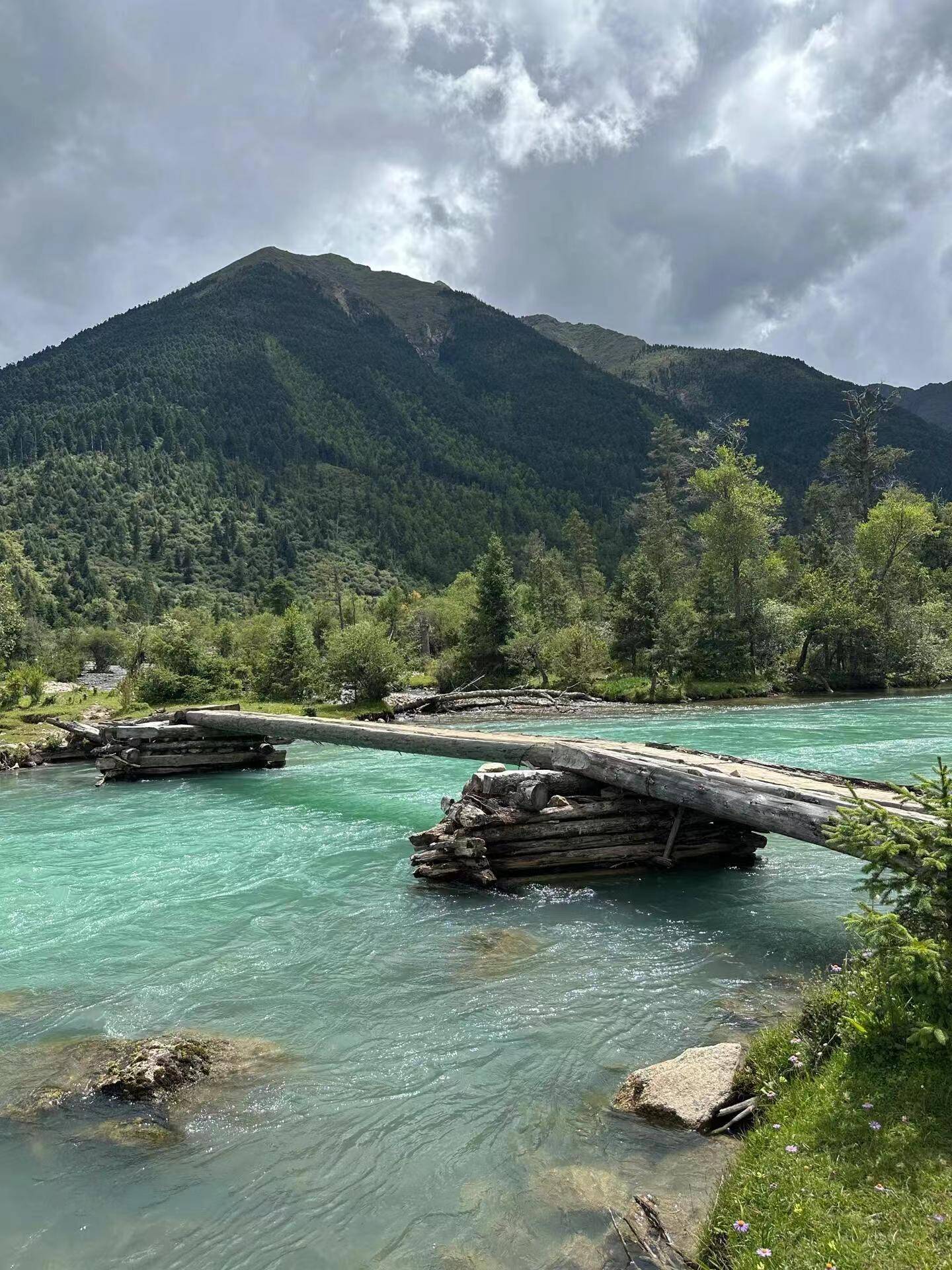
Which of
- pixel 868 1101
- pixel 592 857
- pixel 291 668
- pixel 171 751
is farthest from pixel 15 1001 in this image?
pixel 291 668

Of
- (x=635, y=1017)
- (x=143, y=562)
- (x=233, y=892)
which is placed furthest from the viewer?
(x=143, y=562)

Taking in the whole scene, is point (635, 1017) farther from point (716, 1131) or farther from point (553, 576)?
point (553, 576)

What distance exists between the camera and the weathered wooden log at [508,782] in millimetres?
11914

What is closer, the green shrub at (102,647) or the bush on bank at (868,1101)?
the bush on bank at (868,1101)

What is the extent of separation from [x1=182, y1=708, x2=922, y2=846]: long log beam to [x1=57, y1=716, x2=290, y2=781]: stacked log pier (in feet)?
29.0

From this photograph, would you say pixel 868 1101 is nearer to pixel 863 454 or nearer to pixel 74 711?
pixel 74 711

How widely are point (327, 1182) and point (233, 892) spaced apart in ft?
23.8

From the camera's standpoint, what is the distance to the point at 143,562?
6403 inches

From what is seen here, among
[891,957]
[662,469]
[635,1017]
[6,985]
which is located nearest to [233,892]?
[6,985]

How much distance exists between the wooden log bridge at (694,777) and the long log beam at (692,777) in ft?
0.04

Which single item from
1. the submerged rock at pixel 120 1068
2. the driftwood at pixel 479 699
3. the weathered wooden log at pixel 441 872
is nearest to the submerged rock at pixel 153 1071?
the submerged rock at pixel 120 1068

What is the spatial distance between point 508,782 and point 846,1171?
7.78m

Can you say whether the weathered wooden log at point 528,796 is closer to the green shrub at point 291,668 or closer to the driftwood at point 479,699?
the driftwood at point 479,699

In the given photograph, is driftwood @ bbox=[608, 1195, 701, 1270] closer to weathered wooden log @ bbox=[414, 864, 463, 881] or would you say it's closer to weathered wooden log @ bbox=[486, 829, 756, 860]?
weathered wooden log @ bbox=[414, 864, 463, 881]
